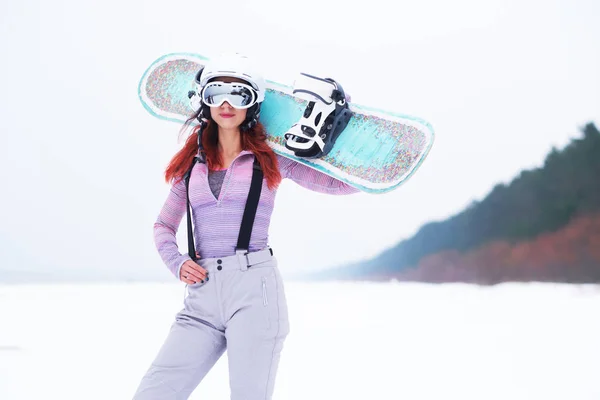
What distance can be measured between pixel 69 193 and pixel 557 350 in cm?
558

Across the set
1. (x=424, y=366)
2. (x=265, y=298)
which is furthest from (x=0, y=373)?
(x=265, y=298)

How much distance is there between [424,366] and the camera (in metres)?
3.78

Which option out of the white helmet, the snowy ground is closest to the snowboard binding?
the white helmet

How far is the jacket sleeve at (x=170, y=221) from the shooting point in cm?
178

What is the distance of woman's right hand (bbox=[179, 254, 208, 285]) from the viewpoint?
1.61 metres

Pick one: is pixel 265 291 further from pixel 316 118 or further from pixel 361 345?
pixel 361 345

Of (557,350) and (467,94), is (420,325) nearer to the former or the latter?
(557,350)

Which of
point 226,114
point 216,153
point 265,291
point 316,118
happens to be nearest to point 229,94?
point 226,114

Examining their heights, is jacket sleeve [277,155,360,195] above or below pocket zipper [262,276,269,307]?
above

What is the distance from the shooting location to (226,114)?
1.76 m

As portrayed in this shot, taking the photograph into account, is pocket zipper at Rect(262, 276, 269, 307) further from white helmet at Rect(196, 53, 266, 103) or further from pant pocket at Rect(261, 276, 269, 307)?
white helmet at Rect(196, 53, 266, 103)

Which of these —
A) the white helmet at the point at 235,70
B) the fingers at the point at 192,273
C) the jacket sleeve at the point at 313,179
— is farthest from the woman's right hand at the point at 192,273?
the white helmet at the point at 235,70

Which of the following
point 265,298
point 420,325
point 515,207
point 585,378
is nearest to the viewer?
point 265,298

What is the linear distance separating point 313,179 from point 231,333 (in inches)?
21.9
